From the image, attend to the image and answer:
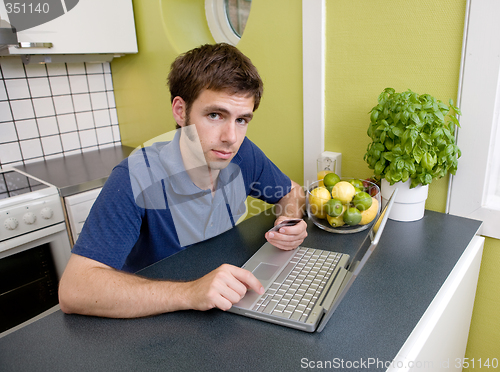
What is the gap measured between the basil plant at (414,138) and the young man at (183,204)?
0.35 meters

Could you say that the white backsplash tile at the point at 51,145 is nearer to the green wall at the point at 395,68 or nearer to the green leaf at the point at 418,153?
the green wall at the point at 395,68

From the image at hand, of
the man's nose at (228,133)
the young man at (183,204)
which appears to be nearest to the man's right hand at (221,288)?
the young man at (183,204)

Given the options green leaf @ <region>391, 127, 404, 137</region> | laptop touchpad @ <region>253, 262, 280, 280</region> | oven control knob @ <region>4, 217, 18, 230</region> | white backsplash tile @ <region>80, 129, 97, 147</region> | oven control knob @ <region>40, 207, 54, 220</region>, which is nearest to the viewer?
laptop touchpad @ <region>253, 262, 280, 280</region>

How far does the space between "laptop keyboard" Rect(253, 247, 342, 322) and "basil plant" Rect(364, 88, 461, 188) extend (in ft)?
1.20

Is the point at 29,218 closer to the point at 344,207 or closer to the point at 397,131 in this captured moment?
the point at 344,207

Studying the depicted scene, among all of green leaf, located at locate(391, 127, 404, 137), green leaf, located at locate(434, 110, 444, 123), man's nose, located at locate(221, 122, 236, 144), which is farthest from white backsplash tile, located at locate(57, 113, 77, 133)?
green leaf, located at locate(434, 110, 444, 123)

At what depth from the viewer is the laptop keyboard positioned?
0.76 m

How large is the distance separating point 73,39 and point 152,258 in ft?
4.07

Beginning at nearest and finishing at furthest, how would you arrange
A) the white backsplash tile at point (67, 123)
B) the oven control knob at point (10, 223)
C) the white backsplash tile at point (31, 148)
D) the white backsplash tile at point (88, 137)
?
the oven control knob at point (10, 223)
the white backsplash tile at point (31, 148)
the white backsplash tile at point (67, 123)
the white backsplash tile at point (88, 137)

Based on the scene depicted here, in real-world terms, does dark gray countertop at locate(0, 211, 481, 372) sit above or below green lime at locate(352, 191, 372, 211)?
below

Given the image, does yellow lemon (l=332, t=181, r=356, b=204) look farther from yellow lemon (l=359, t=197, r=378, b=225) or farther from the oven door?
the oven door

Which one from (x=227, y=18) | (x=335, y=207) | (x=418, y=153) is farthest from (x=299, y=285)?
(x=227, y=18)

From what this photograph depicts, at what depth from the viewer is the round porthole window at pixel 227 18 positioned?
6.15ft

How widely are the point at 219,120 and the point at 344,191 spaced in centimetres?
43
